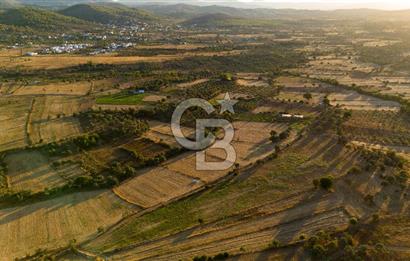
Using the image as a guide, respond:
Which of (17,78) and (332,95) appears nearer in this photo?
(332,95)

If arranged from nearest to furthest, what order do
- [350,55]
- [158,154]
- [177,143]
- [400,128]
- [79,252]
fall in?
[79,252]
[158,154]
[177,143]
[400,128]
[350,55]

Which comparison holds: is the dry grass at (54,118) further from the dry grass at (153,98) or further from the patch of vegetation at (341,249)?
the patch of vegetation at (341,249)

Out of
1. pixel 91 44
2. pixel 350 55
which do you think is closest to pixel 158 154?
pixel 350 55

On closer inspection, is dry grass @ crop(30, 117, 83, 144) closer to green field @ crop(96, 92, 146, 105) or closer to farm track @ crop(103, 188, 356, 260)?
green field @ crop(96, 92, 146, 105)

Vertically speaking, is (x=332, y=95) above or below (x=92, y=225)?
above

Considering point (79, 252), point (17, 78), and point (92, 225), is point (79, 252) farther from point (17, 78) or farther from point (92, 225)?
point (17, 78)

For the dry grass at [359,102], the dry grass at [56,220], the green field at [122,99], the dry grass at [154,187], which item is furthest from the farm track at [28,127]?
the dry grass at [359,102]

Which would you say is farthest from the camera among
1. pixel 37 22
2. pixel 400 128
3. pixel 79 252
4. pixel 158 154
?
pixel 37 22
